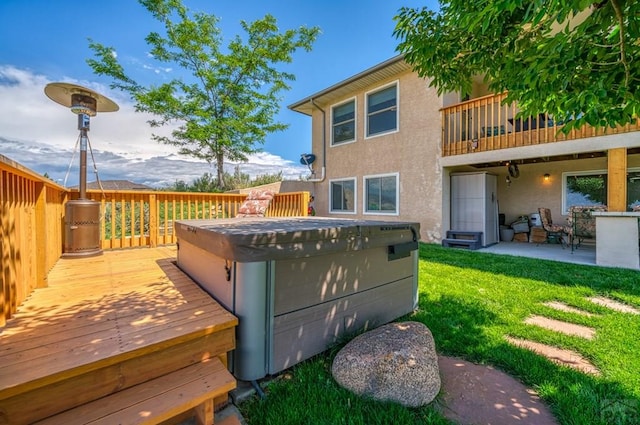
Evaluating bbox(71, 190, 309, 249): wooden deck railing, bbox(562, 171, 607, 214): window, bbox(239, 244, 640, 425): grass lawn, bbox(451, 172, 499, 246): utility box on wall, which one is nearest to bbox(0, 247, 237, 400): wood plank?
bbox(239, 244, 640, 425): grass lawn

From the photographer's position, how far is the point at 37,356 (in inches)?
53.7

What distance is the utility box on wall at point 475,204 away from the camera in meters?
7.42

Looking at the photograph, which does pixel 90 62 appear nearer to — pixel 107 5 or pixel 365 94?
pixel 107 5

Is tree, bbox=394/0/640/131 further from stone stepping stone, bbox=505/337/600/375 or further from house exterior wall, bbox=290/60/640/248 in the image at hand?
house exterior wall, bbox=290/60/640/248

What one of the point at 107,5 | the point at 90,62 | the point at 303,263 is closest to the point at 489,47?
the point at 303,263

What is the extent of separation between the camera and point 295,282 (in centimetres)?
207

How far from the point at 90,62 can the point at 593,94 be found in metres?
12.6

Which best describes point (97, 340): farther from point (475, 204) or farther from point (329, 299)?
point (475, 204)

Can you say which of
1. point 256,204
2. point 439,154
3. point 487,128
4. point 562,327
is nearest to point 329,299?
point 562,327

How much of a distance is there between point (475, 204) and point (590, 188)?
334cm

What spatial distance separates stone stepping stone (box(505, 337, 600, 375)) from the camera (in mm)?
2155

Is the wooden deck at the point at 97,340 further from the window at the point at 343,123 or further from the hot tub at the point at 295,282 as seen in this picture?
the window at the point at 343,123

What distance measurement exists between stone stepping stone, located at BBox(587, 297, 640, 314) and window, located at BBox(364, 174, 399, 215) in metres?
5.40

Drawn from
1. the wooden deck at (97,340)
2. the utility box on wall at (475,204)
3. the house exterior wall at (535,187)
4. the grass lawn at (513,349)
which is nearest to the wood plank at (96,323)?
the wooden deck at (97,340)
